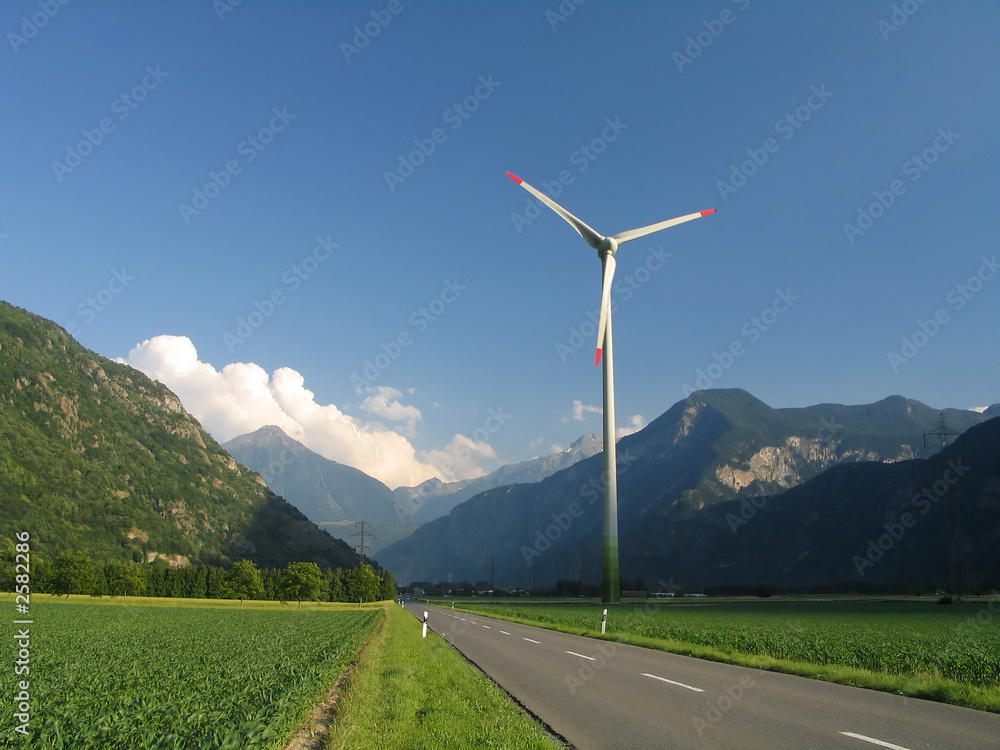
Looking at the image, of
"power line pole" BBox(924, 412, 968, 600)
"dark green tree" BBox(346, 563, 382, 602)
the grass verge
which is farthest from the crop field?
"dark green tree" BBox(346, 563, 382, 602)

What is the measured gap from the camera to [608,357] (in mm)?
56719

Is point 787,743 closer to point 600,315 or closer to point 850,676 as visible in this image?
point 850,676

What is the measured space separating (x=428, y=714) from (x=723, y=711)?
6.08m

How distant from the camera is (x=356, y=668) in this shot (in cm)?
2125

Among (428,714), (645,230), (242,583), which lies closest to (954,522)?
(645,230)

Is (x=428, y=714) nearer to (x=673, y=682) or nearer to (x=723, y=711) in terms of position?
(x=723, y=711)

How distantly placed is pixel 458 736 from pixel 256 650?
19.4m

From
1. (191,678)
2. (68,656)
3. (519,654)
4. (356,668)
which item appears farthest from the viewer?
(519,654)

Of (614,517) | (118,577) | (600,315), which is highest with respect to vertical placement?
(600,315)

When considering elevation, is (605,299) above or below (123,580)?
above

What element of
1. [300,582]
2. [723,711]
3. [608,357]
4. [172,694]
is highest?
[608,357]

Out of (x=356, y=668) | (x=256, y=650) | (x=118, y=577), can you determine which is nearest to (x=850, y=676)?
(x=356, y=668)

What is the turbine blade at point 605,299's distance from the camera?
179 feet

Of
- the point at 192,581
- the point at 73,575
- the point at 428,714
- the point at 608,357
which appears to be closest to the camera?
the point at 428,714
